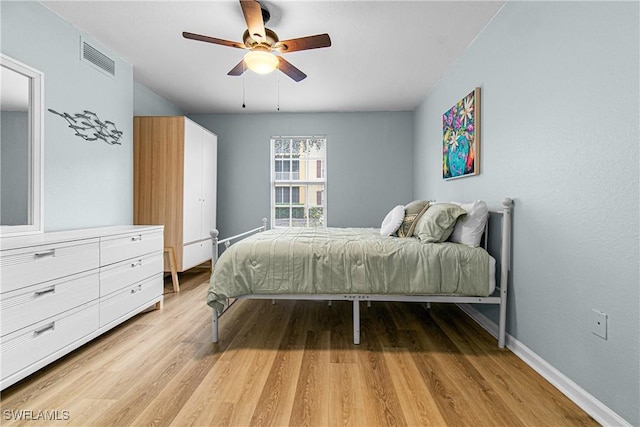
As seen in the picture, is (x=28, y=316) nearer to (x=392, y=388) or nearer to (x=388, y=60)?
(x=392, y=388)

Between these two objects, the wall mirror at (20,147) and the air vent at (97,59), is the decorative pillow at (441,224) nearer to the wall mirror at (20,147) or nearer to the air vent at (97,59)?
the wall mirror at (20,147)

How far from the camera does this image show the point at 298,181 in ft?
16.2

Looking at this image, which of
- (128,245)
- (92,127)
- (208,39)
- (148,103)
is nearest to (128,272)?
(128,245)

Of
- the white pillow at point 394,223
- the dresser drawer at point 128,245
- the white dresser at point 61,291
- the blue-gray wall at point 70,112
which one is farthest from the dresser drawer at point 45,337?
the white pillow at point 394,223

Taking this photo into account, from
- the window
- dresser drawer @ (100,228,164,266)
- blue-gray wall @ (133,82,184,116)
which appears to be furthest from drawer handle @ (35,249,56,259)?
the window

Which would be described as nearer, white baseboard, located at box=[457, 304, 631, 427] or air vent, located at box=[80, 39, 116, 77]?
white baseboard, located at box=[457, 304, 631, 427]

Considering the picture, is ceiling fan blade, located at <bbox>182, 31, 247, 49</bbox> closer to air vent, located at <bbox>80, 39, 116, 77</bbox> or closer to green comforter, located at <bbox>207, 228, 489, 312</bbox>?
air vent, located at <bbox>80, 39, 116, 77</bbox>

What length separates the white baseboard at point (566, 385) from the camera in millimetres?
1331

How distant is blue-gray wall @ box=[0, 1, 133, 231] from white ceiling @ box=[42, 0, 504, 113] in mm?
196

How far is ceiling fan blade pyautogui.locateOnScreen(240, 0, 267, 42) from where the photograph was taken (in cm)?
179

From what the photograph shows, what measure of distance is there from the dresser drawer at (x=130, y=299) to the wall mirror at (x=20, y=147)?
2.28ft

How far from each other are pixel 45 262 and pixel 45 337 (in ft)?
1.34

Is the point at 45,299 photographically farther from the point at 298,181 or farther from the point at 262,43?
the point at 298,181

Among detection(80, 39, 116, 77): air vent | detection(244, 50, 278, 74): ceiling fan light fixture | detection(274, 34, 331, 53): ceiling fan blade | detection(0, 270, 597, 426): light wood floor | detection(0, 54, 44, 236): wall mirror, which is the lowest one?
detection(0, 270, 597, 426): light wood floor
